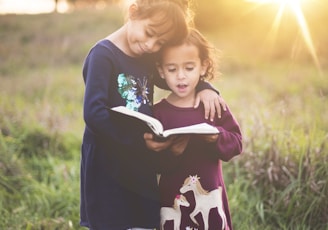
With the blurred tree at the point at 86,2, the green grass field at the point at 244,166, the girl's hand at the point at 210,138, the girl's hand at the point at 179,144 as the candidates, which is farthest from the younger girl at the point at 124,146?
the blurred tree at the point at 86,2

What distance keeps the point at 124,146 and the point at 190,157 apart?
0.35 meters

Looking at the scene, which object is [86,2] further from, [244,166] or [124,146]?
[124,146]

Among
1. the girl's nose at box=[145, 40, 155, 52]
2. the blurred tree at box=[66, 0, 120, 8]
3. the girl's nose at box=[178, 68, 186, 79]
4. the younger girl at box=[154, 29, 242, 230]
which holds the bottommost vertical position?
the younger girl at box=[154, 29, 242, 230]

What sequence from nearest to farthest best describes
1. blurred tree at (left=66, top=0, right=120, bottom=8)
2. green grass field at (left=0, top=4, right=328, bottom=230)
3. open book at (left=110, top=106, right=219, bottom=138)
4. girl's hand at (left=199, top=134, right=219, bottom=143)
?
1. open book at (left=110, top=106, right=219, bottom=138)
2. girl's hand at (left=199, top=134, right=219, bottom=143)
3. green grass field at (left=0, top=4, right=328, bottom=230)
4. blurred tree at (left=66, top=0, right=120, bottom=8)

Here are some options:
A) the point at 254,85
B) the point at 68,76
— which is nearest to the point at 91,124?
A: the point at 254,85

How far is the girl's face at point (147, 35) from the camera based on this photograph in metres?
2.23

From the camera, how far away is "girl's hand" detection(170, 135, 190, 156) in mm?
2166

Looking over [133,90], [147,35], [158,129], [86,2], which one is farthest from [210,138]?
[86,2]

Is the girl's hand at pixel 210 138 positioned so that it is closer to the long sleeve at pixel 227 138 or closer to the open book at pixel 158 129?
the long sleeve at pixel 227 138

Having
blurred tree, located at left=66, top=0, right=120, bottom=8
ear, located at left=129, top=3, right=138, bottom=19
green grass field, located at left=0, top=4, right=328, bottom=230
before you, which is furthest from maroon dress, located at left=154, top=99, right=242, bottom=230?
blurred tree, located at left=66, top=0, right=120, bottom=8

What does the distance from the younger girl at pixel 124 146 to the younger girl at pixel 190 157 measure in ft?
0.22

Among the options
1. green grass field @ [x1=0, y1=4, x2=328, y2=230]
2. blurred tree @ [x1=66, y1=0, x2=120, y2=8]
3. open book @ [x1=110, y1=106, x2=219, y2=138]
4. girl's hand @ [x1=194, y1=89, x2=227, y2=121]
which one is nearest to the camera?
open book @ [x1=110, y1=106, x2=219, y2=138]

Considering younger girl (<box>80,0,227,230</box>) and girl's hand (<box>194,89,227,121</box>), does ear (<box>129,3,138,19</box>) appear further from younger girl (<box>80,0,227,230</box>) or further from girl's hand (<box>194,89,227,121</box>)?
girl's hand (<box>194,89,227,121</box>)

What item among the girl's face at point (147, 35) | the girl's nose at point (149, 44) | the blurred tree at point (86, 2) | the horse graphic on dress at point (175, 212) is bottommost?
Answer: the horse graphic on dress at point (175, 212)
